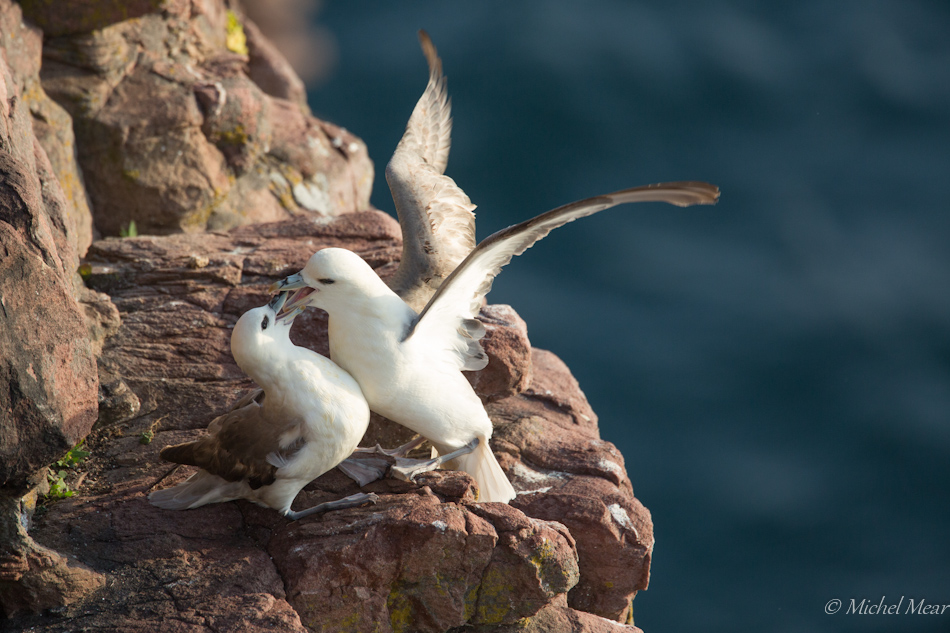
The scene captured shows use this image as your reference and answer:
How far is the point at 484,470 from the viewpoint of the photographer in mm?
4586

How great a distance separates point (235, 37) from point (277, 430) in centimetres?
792

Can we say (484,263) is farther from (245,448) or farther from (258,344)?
(245,448)

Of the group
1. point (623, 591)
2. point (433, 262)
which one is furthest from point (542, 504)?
point (433, 262)

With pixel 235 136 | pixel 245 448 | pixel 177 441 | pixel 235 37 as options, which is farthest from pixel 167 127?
pixel 245 448

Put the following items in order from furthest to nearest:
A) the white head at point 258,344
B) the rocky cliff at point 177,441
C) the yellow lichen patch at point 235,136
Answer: the yellow lichen patch at point 235,136 < the white head at point 258,344 < the rocky cliff at point 177,441

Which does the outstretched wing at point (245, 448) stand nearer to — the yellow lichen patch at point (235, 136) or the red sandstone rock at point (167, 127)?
the red sandstone rock at point (167, 127)

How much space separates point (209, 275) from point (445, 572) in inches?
118

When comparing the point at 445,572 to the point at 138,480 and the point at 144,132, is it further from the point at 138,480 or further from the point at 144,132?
the point at 144,132

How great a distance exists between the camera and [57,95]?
7547mm

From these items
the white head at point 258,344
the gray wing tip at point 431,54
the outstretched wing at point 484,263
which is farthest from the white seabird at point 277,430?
the gray wing tip at point 431,54

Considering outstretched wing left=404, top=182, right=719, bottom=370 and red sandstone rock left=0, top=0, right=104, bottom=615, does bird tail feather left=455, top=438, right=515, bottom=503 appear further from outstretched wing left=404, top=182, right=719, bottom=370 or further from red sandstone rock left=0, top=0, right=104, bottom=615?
red sandstone rock left=0, top=0, right=104, bottom=615

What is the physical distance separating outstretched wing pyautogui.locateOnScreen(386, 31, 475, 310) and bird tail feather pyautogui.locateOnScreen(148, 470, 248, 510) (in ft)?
5.37

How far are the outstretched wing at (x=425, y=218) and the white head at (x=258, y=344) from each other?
4.30 ft

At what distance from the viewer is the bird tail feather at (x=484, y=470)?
4.57 meters
